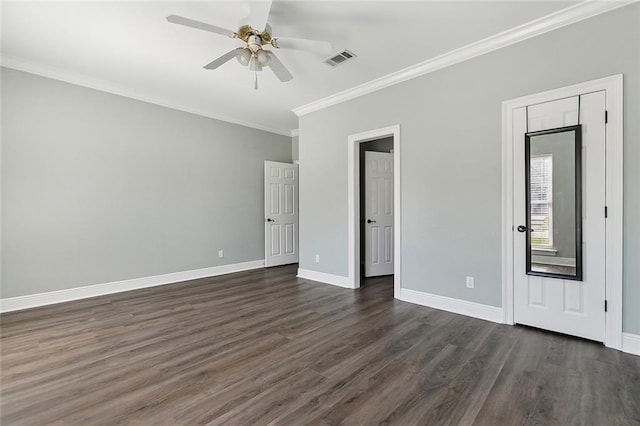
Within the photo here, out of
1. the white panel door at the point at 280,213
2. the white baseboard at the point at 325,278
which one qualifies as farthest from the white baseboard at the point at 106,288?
the white baseboard at the point at 325,278

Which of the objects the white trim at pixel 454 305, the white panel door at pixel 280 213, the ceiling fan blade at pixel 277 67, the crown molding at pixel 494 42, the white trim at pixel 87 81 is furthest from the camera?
the white panel door at pixel 280 213

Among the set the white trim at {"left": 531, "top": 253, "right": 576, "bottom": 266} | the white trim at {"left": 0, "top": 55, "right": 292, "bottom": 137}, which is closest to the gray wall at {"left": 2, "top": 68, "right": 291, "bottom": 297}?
the white trim at {"left": 0, "top": 55, "right": 292, "bottom": 137}

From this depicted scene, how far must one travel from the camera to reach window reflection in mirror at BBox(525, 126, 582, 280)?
255 centimetres

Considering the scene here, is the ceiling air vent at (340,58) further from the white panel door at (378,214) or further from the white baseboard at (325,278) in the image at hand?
the white baseboard at (325,278)

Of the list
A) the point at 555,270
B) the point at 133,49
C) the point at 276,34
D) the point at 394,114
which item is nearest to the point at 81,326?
A: the point at 133,49

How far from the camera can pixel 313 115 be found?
4.88 m

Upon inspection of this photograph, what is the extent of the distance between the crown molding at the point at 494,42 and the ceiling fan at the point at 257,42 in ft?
4.00

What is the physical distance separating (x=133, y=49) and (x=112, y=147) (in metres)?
1.61

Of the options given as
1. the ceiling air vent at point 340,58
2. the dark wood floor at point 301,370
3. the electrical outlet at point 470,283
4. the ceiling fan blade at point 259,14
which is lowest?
the dark wood floor at point 301,370

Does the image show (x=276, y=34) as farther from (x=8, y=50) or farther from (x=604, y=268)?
(x=604, y=268)

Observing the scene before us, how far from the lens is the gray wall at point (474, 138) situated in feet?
7.61

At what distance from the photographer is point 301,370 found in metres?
2.10

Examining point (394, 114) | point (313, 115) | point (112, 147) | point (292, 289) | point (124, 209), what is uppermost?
point (313, 115)

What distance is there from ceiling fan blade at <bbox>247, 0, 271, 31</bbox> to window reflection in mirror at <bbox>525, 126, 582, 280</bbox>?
260 centimetres
